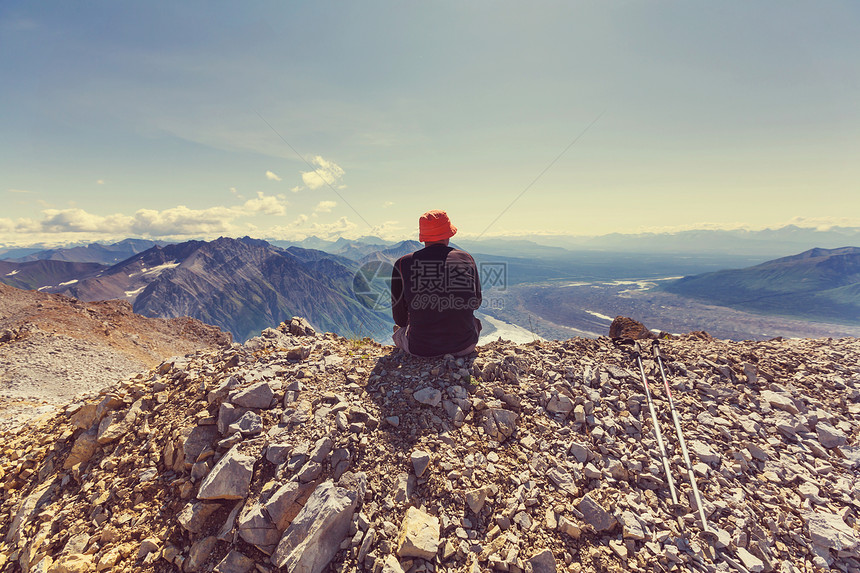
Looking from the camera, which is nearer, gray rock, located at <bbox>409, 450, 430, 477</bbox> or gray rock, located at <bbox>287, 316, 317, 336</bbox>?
gray rock, located at <bbox>409, 450, 430, 477</bbox>

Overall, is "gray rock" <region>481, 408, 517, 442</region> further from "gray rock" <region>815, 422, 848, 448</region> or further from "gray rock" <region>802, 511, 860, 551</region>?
"gray rock" <region>815, 422, 848, 448</region>

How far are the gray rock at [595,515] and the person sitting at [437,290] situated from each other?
9.68 ft

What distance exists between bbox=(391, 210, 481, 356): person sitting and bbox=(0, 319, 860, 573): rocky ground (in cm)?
48

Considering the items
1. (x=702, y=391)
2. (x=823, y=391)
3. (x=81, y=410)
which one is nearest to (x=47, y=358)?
(x=81, y=410)

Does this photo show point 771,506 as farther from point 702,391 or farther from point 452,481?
point 452,481

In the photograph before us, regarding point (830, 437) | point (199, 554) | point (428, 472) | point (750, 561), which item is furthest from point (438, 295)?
point (830, 437)

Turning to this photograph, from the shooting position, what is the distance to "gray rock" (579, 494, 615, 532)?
3.66m

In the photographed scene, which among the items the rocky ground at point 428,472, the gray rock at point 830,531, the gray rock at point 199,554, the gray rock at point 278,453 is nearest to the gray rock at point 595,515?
the rocky ground at point 428,472

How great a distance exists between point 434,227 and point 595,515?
4694 millimetres

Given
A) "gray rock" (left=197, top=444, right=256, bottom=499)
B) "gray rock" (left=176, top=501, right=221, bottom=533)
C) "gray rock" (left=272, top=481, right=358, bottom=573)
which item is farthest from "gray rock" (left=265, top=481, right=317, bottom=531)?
"gray rock" (left=176, top=501, right=221, bottom=533)

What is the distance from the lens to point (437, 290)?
19.0 feet

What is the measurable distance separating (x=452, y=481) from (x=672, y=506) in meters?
2.72

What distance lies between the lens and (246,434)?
426cm

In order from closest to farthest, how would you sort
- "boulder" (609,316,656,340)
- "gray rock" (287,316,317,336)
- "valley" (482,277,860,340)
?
"boulder" (609,316,656,340) < "gray rock" (287,316,317,336) < "valley" (482,277,860,340)
